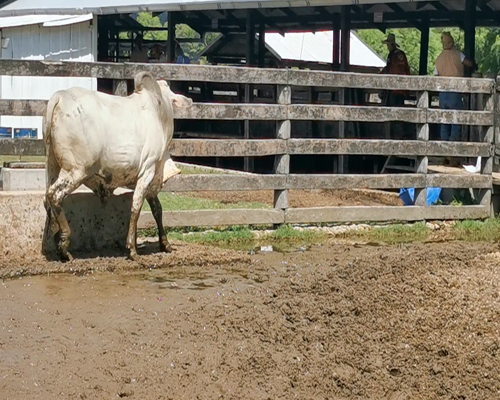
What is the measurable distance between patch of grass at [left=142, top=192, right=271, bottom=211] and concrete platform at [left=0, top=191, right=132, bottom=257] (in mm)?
2095

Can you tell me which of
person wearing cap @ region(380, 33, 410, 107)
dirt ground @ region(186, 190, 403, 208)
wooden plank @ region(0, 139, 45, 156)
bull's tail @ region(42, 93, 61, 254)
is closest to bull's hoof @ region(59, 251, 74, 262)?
bull's tail @ region(42, 93, 61, 254)

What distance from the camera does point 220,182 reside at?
10.6 meters

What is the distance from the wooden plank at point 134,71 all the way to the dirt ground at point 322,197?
2.48 m

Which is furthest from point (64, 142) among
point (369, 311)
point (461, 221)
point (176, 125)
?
point (176, 125)

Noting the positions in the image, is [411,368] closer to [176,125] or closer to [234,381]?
[234,381]

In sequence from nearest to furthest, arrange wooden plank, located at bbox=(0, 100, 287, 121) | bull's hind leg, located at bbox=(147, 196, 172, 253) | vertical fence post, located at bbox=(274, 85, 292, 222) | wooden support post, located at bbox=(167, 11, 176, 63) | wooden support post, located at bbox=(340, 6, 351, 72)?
bull's hind leg, located at bbox=(147, 196, 172, 253)
wooden plank, located at bbox=(0, 100, 287, 121)
vertical fence post, located at bbox=(274, 85, 292, 222)
wooden support post, located at bbox=(340, 6, 351, 72)
wooden support post, located at bbox=(167, 11, 176, 63)

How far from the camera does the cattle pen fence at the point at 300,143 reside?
33.0ft

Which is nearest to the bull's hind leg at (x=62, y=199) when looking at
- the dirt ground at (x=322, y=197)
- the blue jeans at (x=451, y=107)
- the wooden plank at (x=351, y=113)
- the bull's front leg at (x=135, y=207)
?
the bull's front leg at (x=135, y=207)

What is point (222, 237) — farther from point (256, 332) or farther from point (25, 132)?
point (25, 132)

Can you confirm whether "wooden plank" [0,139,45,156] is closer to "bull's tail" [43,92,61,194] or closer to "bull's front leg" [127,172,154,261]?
"bull's tail" [43,92,61,194]

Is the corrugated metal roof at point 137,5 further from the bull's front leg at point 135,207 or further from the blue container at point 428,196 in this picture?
the bull's front leg at point 135,207

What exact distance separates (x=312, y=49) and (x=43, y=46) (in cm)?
863

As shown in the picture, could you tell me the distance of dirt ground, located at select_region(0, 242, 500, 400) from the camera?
17.8 feet

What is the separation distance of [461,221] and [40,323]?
691 centimetres
